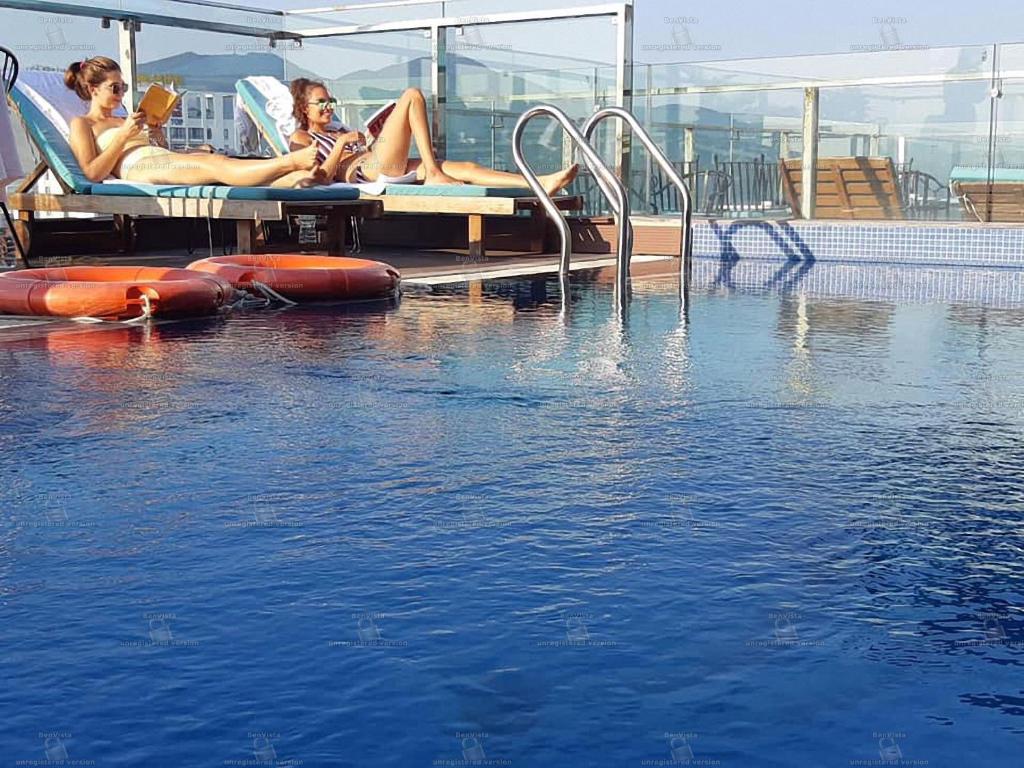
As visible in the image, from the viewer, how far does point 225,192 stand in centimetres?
971

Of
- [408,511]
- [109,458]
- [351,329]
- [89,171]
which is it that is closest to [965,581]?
[408,511]

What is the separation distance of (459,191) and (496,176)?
0.80m

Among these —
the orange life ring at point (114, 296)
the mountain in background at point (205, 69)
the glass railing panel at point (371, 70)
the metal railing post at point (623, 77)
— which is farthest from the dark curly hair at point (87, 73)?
the metal railing post at point (623, 77)

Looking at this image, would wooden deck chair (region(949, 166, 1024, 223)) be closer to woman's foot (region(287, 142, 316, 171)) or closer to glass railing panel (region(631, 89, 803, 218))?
glass railing panel (region(631, 89, 803, 218))

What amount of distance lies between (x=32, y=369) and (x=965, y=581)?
3919 mm

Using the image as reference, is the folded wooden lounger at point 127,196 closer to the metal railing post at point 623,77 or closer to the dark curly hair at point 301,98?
the dark curly hair at point 301,98

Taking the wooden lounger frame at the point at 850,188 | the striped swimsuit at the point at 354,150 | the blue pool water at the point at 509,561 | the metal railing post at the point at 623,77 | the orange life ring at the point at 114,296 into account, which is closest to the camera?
the blue pool water at the point at 509,561

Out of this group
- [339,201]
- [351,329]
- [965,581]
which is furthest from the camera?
[339,201]

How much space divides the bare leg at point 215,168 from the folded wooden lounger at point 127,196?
0.16 meters

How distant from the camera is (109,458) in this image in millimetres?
3941

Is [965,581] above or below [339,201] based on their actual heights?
below

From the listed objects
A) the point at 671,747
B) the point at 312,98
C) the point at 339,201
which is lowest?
the point at 671,747

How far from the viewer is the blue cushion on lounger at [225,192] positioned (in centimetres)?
967

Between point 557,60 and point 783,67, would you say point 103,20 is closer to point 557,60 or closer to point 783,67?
point 557,60
